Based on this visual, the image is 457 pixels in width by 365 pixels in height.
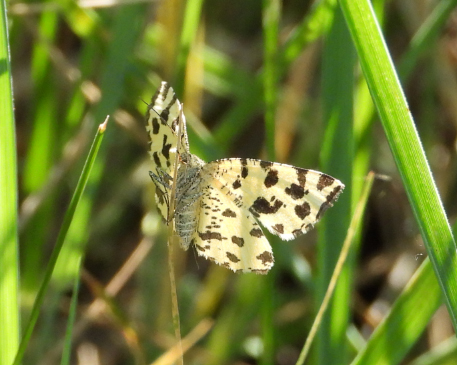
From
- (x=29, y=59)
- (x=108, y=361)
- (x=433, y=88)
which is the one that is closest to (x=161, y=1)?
(x=29, y=59)

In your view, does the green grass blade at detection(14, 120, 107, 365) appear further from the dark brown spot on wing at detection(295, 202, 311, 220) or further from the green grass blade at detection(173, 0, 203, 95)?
the green grass blade at detection(173, 0, 203, 95)

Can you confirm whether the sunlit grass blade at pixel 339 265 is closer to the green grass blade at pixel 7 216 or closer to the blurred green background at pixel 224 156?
the blurred green background at pixel 224 156

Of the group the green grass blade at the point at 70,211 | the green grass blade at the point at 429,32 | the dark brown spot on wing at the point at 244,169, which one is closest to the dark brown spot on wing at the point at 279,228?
the dark brown spot on wing at the point at 244,169

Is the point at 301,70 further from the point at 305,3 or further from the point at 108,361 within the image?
the point at 108,361

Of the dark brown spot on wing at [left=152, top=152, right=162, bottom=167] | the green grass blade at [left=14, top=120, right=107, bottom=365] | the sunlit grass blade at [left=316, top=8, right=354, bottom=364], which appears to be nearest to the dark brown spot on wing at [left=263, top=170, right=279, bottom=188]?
the sunlit grass blade at [left=316, top=8, right=354, bottom=364]

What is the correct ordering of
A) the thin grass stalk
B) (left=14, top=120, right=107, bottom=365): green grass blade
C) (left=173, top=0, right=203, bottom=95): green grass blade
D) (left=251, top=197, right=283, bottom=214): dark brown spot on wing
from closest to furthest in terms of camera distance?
(left=14, top=120, right=107, bottom=365): green grass blade
(left=251, top=197, right=283, bottom=214): dark brown spot on wing
the thin grass stalk
(left=173, top=0, right=203, bottom=95): green grass blade
